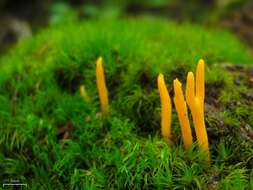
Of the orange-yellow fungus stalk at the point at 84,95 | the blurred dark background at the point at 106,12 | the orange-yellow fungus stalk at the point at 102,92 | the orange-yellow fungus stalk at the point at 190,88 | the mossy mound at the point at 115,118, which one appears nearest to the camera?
the orange-yellow fungus stalk at the point at 190,88

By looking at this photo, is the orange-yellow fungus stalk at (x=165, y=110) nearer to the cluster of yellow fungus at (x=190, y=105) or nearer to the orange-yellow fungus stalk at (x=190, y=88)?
the cluster of yellow fungus at (x=190, y=105)

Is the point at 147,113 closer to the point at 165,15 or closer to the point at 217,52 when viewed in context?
the point at 217,52

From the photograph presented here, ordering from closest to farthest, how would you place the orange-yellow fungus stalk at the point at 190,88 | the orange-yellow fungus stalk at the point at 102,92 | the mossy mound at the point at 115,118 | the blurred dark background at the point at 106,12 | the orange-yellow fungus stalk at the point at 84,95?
the orange-yellow fungus stalk at the point at 190,88
the mossy mound at the point at 115,118
the orange-yellow fungus stalk at the point at 102,92
the orange-yellow fungus stalk at the point at 84,95
the blurred dark background at the point at 106,12

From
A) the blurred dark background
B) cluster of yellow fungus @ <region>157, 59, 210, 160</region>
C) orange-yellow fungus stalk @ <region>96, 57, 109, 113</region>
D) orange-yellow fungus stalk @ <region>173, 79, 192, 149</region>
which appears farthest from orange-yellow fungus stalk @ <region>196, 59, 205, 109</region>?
the blurred dark background

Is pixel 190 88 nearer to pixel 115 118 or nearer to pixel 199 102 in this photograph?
pixel 199 102

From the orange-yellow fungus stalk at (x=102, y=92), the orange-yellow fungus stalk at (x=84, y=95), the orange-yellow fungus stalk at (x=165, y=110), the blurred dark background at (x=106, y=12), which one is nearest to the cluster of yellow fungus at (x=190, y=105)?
the orange-yellow fungus stalk at (x=165, y=110)

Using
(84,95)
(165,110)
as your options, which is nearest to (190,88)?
(165,110)
